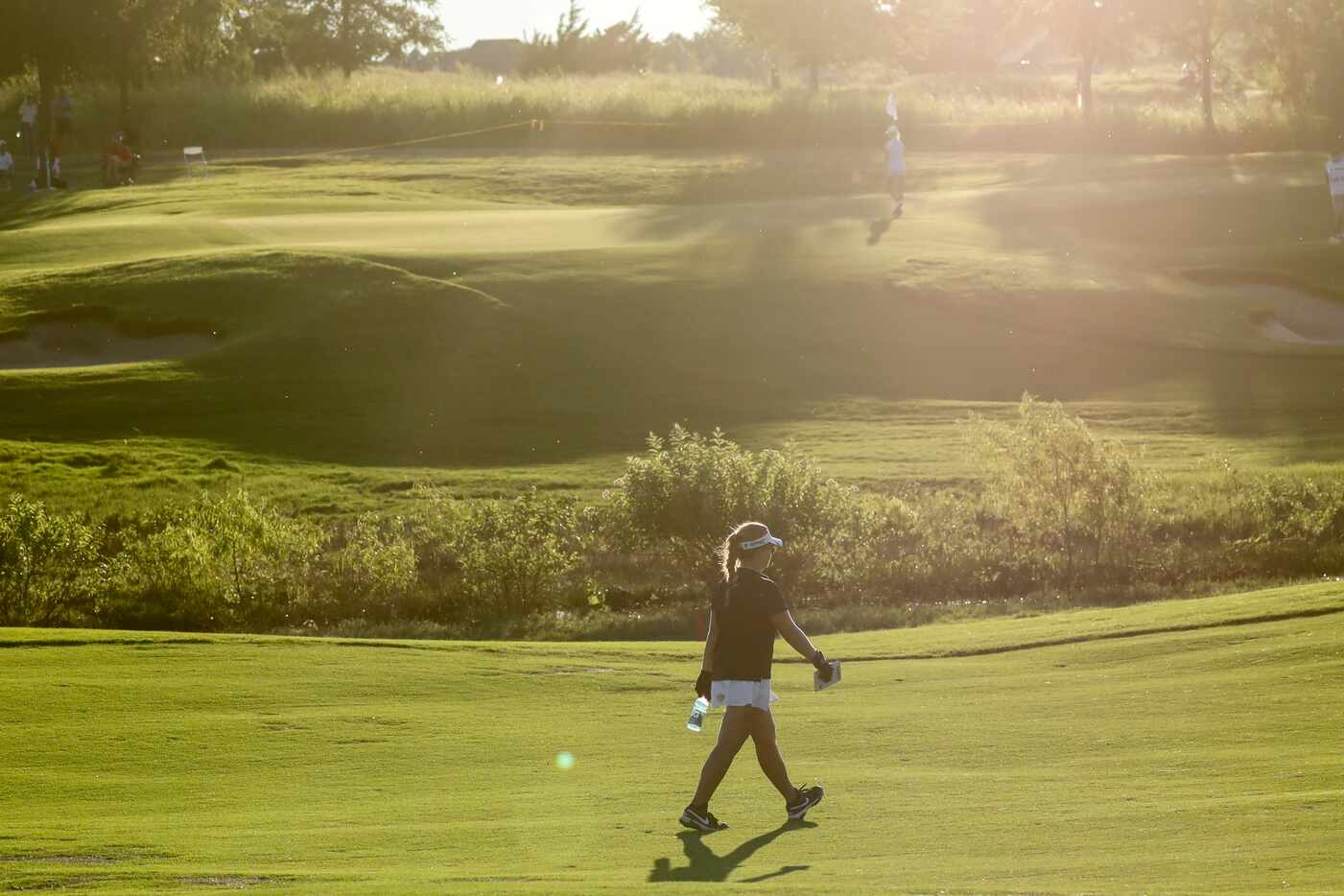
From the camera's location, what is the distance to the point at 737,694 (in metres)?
11.2

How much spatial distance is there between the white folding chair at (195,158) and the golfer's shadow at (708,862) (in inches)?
2190

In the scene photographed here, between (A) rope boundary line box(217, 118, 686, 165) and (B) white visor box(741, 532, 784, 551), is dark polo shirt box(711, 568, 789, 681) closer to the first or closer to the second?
(B) white visor box(741, 532, 784, 551)

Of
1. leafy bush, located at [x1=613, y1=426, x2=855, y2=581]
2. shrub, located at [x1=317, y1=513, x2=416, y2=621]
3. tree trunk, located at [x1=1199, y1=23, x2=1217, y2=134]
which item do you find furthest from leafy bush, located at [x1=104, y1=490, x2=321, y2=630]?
tree trunk, located at [x1=1199, y1=23, x2=1217, y2=134]

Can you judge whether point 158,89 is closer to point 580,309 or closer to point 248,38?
point 248,38

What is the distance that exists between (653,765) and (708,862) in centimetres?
299

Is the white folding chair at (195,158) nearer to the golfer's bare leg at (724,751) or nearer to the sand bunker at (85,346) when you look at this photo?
the sand bunker at (85,346)

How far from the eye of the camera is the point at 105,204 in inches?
2092

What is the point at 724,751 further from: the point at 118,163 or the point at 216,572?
the point at 118,163

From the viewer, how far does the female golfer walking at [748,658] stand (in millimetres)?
11094

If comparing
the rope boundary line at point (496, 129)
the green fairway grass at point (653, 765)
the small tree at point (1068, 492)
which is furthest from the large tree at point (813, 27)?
the green fairway grass at point (653, 765)

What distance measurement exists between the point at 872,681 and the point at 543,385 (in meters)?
20.3

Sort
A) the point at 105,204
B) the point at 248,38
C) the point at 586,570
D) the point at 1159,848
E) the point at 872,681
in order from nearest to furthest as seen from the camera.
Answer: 1. the point at 1159,848
2. the point at 872,681
3. the point at 586,570
4. the point at 105,204
5. the point at 248,38

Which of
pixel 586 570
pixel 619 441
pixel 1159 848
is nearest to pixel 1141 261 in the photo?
pixel 619 441

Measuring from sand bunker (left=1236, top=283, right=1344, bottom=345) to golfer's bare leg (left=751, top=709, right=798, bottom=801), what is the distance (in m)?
32.8
